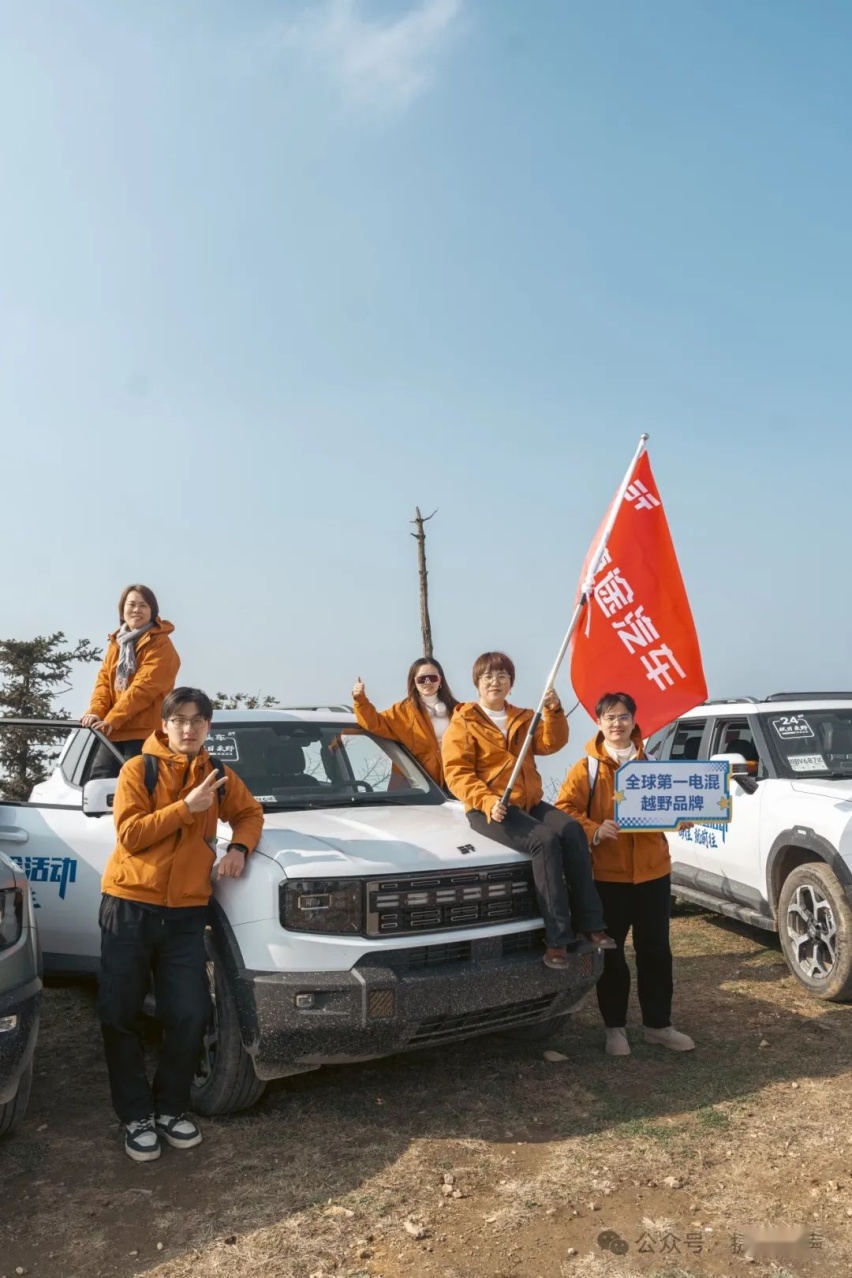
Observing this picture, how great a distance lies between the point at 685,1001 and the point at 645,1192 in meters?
2.82

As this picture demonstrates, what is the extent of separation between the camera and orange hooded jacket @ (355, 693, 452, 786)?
254 inches

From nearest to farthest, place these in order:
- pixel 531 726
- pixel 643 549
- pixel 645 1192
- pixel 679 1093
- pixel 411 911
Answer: pixel 645 1192 → pixel 411 911 → pixel 679 1093 → pixel 531 726 → pixel 643 549

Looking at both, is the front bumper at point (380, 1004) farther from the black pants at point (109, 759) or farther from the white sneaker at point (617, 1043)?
the black pants at point (109, 759)

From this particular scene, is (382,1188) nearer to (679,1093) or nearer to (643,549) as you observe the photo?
(679,1093)

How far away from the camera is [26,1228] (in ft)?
12.3

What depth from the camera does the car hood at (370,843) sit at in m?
4.53

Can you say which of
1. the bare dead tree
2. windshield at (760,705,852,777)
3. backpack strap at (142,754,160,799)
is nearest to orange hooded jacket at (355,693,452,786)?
backpack strap at (142,754,160,799)

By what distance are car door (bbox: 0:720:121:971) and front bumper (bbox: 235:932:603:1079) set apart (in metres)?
1.48

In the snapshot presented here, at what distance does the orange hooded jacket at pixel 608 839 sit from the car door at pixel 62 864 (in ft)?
8.15

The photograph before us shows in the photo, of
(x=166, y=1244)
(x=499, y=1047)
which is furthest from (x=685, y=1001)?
(x=166, y=1244)

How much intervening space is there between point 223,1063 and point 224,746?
1.84 meters

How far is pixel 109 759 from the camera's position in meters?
6.16

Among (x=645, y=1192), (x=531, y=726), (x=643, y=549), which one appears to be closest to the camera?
(x=645, y=1192)

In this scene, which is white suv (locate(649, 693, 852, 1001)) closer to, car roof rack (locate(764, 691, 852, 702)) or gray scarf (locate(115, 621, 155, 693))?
car roof rack (locate(764, 691, 852, 702))
